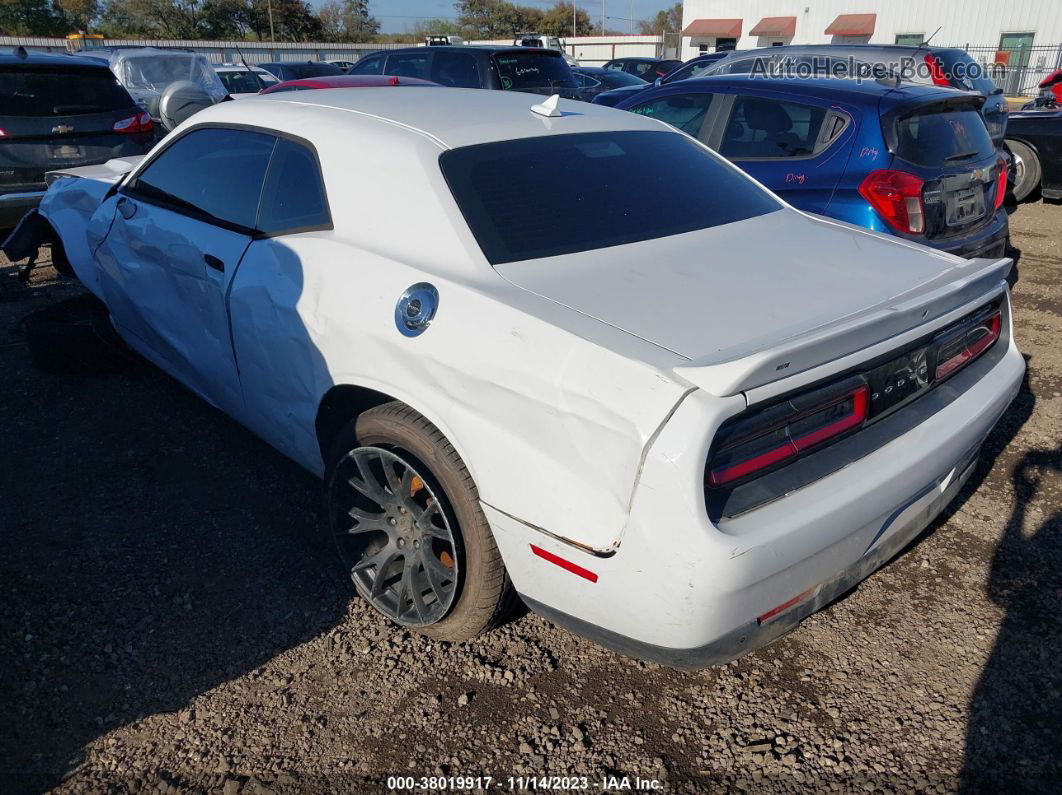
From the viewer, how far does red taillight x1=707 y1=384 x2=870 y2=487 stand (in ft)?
6.34

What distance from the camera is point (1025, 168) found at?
9.20 meters

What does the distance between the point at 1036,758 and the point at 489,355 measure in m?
1.86

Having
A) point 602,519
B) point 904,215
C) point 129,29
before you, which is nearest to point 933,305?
point 602,519

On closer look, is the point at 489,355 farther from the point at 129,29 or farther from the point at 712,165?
the point at 129,29

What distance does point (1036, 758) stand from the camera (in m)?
2.22

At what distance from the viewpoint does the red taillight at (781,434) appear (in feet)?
6.34

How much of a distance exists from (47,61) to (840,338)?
7374 millimetres

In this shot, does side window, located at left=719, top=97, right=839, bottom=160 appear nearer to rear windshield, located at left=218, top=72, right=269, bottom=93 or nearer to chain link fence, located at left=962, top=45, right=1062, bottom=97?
rear windshield, located at left=218, top=72, right=269, bottom=93

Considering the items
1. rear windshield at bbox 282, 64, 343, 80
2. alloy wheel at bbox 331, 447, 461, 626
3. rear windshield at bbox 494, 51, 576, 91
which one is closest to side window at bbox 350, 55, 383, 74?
rear windshield at bbox 494, 51, 576, 91

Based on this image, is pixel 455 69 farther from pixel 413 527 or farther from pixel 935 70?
pixel 413 527

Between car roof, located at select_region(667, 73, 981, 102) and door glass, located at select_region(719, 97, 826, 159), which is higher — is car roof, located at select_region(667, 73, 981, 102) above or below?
above

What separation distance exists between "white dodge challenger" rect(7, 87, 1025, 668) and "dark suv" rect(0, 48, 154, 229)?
3983mm

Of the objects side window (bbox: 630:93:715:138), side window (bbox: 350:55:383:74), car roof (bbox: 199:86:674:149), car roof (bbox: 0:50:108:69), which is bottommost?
side window (bbox: 630:93:715:138)

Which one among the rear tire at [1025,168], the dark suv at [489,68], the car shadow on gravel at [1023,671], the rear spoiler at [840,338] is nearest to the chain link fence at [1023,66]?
the rear tire at [1025,168]
